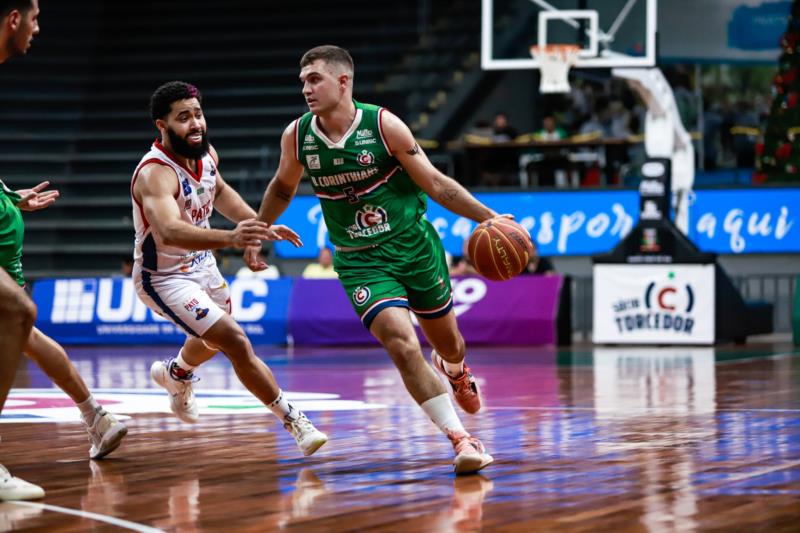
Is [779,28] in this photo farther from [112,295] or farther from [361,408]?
[361,408]

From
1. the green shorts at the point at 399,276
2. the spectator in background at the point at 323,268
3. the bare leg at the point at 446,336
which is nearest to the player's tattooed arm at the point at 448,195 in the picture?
the green shorts at the point at 399,276

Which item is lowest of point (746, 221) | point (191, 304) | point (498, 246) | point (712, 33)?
point (191, 304)

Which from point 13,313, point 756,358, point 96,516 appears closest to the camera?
point 96,516

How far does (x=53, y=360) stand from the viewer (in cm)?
637

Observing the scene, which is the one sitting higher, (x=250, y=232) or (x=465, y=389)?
(x=250, y=232)

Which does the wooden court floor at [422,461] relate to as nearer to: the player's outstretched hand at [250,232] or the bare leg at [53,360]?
the bare leg at [53,360]

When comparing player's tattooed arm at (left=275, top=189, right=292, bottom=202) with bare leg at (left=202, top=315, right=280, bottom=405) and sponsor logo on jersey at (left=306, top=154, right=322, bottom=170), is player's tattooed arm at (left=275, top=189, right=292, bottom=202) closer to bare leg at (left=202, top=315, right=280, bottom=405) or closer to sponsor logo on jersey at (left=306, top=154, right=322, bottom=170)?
sponsor logo on jersey at (left=306, top=154, right=322, bottom=170)

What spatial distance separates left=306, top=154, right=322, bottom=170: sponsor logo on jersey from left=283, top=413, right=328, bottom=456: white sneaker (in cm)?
121

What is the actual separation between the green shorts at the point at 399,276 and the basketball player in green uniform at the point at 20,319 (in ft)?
4.42

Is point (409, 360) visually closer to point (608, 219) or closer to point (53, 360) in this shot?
point (53, 360)

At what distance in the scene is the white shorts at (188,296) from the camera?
6484 mm

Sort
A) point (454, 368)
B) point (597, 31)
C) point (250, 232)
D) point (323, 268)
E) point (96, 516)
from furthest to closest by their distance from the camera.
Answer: point (323, 268) → point (597, 31) → point (454, 368) → point (250, 232) → point (96, 516)


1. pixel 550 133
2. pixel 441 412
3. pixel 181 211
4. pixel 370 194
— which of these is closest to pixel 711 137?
pixel 550 133

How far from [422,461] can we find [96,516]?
6.23 ft
